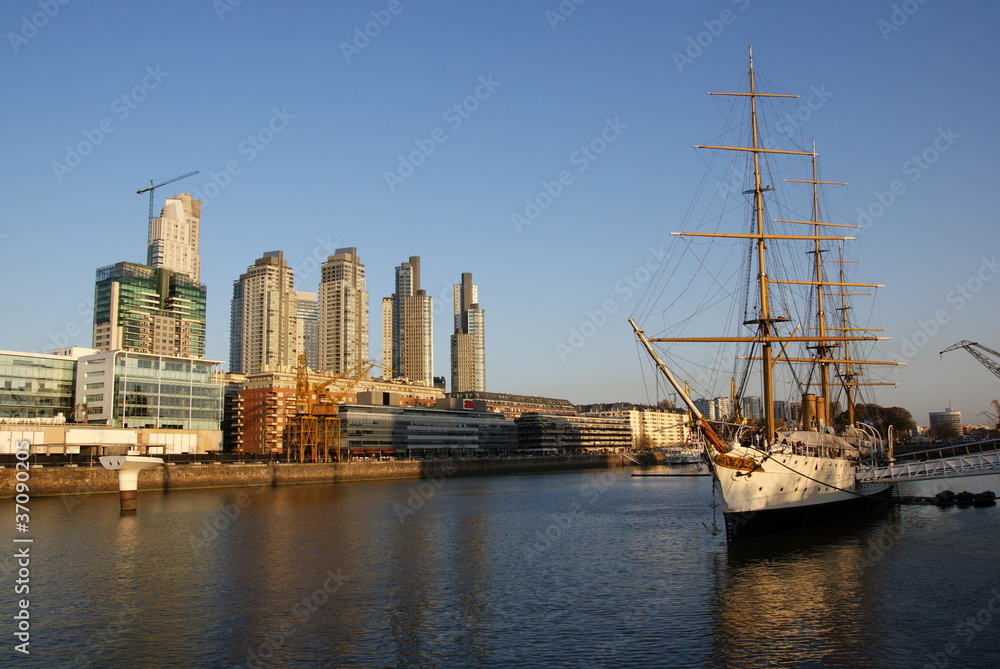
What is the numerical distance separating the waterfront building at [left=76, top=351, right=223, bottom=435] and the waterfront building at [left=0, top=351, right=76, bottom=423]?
2.14 metres

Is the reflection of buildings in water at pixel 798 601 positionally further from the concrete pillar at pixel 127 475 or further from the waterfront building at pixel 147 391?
the waterfront building at pixel 147 391

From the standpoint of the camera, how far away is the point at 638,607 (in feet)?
91.6

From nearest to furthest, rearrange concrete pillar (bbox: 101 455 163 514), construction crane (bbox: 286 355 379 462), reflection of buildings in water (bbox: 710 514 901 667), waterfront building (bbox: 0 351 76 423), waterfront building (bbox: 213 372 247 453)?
1. reflection of buildings in water (bbox: 710 514 901 667)
2. concrete pillar (bbox: 101 455 163 514)
3. waterfront building (bbox: 0 351 76 423)
4. construction crane (bbox: 286 355 379 462)
5. waterfront building (bbox: 213 372 247 453)

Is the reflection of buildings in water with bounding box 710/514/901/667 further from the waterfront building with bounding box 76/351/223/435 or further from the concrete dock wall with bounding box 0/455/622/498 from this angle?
the waterfront building with bounding box 76/351/223/435

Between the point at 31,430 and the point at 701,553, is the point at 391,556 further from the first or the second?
the point at 31,430

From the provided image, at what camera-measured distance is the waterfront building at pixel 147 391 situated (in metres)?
109

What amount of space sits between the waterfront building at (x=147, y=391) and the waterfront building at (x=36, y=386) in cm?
214

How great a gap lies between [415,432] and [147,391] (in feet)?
220

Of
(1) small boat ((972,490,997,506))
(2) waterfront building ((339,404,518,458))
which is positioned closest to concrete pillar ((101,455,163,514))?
(1) small boat ((972,490,997,506))

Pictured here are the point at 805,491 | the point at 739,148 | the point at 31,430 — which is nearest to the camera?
the point at 805,491

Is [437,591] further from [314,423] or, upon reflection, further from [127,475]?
[314,423]

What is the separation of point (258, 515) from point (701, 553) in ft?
121

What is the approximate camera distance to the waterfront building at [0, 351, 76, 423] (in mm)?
107375

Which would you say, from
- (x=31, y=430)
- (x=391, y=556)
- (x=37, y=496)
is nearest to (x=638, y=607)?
(x=391, y=556)
